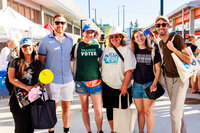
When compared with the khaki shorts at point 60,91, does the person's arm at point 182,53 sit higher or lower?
higher

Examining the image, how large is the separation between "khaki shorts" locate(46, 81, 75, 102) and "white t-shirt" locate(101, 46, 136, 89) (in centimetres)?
68

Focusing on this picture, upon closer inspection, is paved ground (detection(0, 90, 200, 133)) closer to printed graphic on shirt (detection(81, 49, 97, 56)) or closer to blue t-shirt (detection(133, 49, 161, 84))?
blue t-shirt (detection(133, 49, 161, 84))

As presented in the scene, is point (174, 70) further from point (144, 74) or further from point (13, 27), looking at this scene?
point (13, 27)

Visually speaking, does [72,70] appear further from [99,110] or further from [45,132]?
[45,132]

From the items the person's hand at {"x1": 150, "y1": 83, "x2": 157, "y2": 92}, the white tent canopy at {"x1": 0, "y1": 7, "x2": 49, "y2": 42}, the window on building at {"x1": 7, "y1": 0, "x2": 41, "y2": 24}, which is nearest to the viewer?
the person's hand at {"x1": 150, "y1": 83, "x2": 157, "y2": 92}

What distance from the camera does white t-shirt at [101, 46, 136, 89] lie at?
3.03m

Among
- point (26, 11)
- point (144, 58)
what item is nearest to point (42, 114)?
point (144, 58)

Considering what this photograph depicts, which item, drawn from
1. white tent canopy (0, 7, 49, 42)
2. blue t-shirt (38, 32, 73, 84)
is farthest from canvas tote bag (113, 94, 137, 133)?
white tent canopy (0, 7, 49, 42)

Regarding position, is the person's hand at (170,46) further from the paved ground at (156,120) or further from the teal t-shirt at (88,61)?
the paved ground at (156,120)

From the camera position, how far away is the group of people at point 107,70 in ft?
9.06

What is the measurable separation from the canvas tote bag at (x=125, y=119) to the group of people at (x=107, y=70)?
0.77 feet

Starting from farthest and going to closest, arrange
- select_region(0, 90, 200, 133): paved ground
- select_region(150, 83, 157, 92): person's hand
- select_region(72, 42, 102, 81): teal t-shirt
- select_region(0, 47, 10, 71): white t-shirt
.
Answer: select_region(0, 47, 10, 71): white t-shirt
select_region(0, 90, 200, 133): paved ground
select_region(72, 42, 102, 81): teal t-shirt
select_region(150, 83, 157, 92): person's hand

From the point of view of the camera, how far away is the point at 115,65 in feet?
10.1

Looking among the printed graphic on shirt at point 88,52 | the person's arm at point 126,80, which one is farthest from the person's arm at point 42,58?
the person's arm at point 126,80
